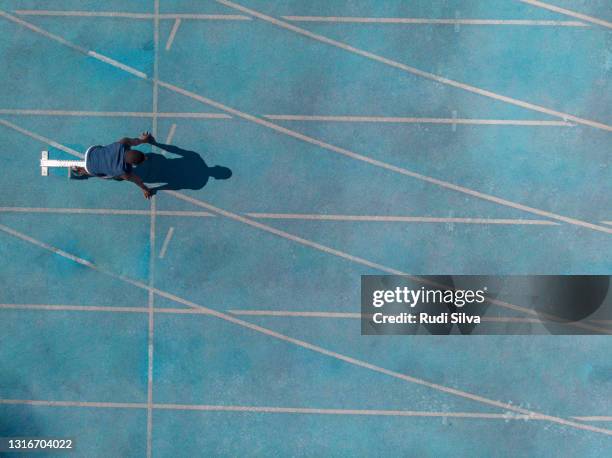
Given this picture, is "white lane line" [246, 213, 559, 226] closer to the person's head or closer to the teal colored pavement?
the teal colored pavement

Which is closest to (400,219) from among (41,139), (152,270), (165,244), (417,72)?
(417,72)

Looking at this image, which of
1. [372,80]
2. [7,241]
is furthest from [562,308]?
[7,241]

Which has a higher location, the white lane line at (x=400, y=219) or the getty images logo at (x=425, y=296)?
the white lane line at (x=400, y=219)

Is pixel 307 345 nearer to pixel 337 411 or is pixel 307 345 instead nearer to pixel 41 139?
pixel 337 411

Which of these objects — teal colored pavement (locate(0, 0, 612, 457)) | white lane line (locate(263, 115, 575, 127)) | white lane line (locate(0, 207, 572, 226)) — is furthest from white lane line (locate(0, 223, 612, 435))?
white lane line (locate(263, 115, 575, 127))

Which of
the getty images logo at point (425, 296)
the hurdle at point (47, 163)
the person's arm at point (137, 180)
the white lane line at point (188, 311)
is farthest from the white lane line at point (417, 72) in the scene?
the hurdle at point (47, 163)

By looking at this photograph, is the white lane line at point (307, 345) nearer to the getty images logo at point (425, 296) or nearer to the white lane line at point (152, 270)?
the white lane line at point (152, 270)
